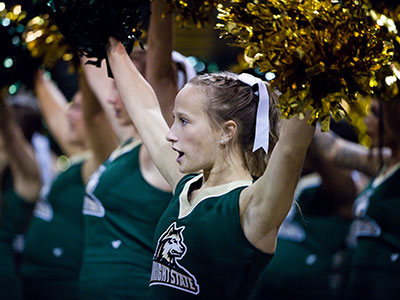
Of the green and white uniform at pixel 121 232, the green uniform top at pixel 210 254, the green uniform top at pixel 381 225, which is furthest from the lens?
the green uniform top at pixel 381 225

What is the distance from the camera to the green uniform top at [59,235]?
3.93 meters

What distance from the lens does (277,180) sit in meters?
1.79

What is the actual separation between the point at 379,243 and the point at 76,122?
211cm

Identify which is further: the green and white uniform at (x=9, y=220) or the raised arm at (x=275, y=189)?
the green and white uniform at (x=9, y=220)

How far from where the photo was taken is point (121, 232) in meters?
2.94

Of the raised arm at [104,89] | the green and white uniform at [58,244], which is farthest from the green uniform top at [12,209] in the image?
the raised arm at [104,89]

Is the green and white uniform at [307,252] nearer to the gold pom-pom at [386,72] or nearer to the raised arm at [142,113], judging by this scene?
the raised arm at [142,113]

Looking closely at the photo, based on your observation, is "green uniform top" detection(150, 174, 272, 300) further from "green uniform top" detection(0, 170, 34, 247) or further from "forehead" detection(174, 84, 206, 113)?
"green uniform top" detection(0, 170, 34, 247)

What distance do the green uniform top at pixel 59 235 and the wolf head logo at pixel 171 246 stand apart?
5.98 ft

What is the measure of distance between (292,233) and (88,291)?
1792mm

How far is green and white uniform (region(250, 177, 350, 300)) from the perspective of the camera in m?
4.28

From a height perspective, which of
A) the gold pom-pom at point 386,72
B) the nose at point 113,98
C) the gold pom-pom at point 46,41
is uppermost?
the gold pom-pom at point 386,72

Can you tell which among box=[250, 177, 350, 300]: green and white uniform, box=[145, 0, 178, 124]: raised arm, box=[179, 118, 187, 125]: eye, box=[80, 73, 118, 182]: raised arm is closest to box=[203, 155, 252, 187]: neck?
box=[179, 118, 187, 125]: eye

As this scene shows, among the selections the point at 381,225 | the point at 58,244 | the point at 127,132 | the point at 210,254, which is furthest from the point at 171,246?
the point at 58,244
